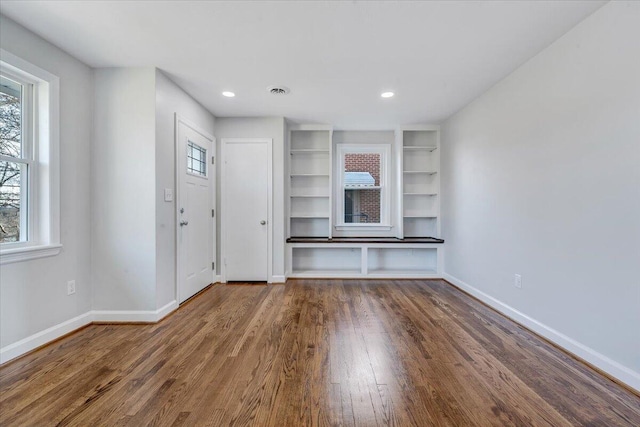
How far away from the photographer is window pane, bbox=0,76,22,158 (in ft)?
6.43

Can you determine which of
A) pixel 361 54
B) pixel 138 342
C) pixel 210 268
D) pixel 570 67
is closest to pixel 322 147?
pixel 361 54

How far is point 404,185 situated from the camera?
4.50 meters

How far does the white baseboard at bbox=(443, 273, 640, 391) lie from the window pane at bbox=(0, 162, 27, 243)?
4.23 metres

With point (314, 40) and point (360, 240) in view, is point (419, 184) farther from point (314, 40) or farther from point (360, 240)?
point (314, 40)

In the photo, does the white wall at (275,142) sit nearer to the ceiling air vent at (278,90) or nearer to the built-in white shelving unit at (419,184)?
the ceiling air vent at (278,90)

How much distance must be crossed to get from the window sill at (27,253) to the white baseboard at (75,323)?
59 cm

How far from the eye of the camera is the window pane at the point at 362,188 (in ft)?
15.1

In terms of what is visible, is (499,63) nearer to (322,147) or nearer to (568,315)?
(568,315)

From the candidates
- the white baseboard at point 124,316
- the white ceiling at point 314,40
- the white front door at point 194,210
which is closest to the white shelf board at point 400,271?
the white front door at point 194,210

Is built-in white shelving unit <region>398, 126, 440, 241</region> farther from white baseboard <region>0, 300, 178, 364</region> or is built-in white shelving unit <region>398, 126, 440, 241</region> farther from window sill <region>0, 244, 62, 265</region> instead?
window sill <region>0, 244, 62, 265</region>

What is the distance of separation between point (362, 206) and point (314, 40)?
291 centimetres

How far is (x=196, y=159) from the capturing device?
11.2ft

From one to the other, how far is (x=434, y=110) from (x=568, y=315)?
108 inches

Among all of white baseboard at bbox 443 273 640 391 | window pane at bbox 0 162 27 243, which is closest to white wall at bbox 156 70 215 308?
window pane at bbox 0 162 27 243
